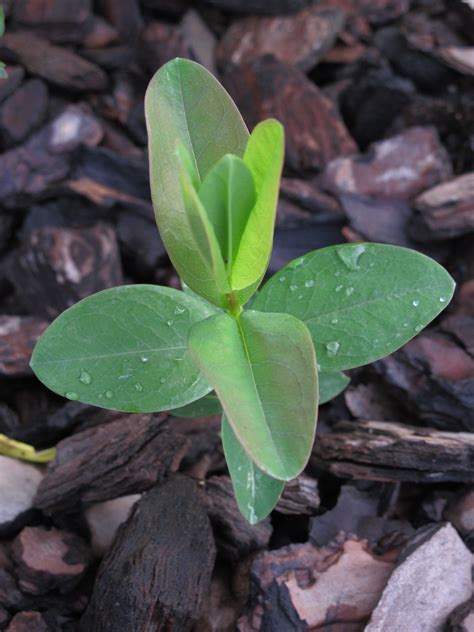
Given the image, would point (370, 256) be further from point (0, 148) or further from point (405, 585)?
point (0, 148)

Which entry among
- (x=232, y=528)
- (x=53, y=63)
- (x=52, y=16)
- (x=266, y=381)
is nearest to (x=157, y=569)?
(x=232, y=528)

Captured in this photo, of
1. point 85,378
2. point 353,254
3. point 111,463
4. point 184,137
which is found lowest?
point 111,463

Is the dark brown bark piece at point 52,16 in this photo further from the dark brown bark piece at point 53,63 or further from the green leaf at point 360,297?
the green leaf at point 360,297

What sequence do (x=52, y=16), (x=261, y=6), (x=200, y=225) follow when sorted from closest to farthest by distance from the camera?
1. (x=200, y=225)
2. (x=52, y=16)
3. (x=261, y=6)

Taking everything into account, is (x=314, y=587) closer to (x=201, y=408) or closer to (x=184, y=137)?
(x=201, y=408)

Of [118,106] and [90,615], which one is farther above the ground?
[118,106]

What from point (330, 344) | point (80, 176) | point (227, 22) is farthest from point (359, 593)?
point (227, 22)
